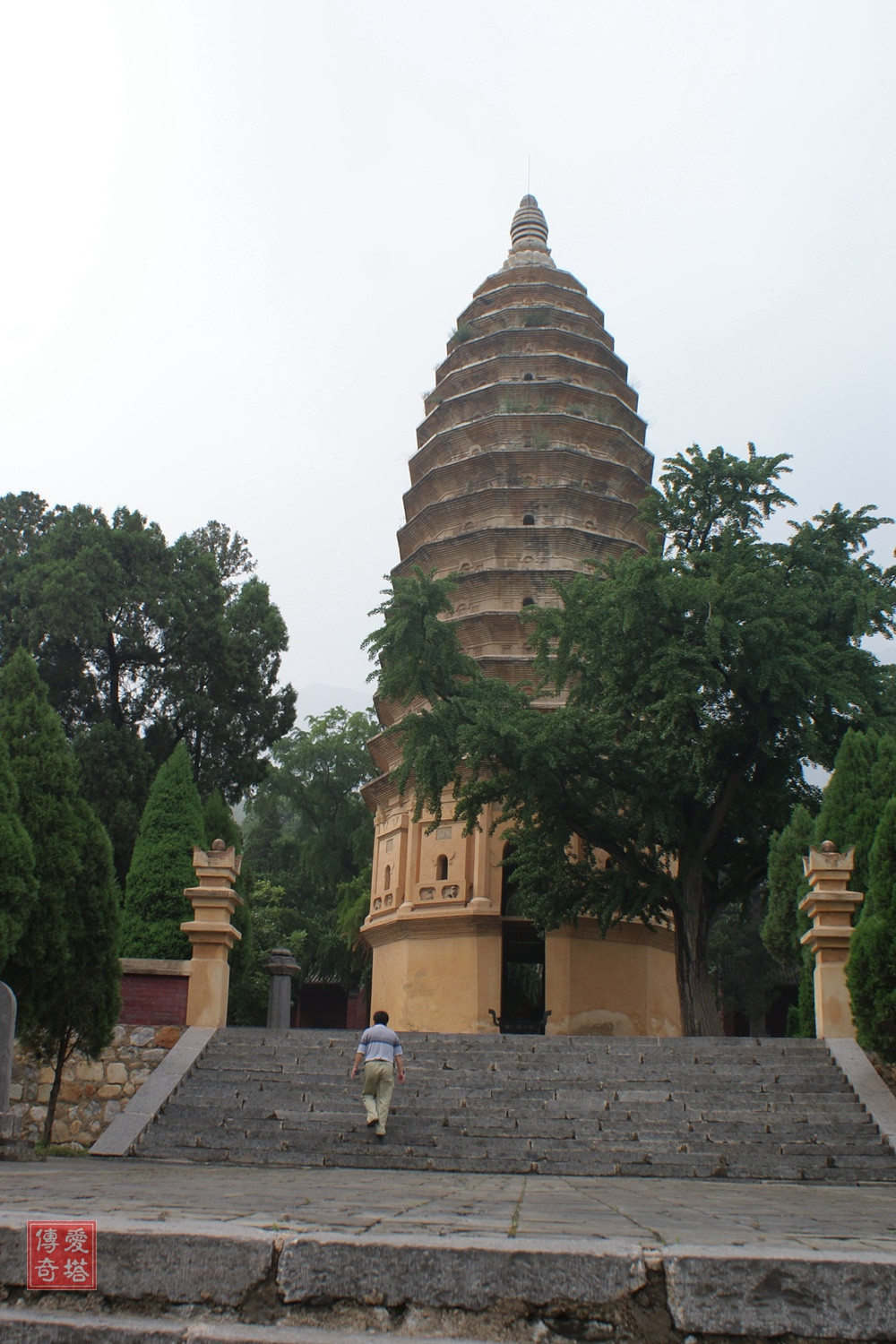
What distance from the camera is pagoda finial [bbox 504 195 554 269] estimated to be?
30328mm

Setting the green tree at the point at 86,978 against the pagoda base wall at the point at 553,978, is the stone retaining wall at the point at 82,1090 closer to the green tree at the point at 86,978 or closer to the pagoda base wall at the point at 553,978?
the green tree at the point at 86,978

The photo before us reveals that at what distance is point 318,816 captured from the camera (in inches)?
1399

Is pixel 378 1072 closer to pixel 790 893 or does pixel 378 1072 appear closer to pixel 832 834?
pixel 832 834

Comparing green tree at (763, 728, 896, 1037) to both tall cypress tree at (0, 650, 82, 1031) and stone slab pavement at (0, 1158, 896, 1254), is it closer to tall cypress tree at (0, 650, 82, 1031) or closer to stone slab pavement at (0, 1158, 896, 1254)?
stone slab pavement at (0, 1158, 896, 1254)

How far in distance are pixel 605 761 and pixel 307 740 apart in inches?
866

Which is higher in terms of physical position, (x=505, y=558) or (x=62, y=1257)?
(x=505, y=558)

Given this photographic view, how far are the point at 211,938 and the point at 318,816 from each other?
23.2 m

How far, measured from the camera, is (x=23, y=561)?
22984 mm

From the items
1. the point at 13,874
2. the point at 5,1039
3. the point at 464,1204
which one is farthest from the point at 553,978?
the point at 464,1204

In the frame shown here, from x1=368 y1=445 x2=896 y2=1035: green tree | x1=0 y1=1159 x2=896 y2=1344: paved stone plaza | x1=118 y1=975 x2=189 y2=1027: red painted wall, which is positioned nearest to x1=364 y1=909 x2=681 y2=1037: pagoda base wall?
x1=368 y1=445 x2=896 y2=1035: green tree

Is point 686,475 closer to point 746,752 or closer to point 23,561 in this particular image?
point 746,752

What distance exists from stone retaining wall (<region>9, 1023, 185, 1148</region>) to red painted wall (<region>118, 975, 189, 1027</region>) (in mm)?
561

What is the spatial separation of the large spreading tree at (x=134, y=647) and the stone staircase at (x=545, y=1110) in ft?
35.6

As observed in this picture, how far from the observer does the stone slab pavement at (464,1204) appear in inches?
124
